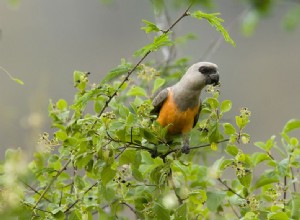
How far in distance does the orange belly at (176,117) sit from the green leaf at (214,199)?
1.66 feet

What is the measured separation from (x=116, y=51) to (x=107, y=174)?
174 inches

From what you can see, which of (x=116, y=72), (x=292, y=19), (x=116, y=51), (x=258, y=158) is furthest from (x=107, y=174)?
(x=116, y=51)

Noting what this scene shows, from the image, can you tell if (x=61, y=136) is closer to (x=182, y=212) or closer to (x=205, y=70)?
(x=182, y=212)

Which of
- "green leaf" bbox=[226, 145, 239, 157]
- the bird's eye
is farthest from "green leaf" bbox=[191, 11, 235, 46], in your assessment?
the bird's eye

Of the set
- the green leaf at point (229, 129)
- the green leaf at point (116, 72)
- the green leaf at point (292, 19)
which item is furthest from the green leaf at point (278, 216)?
the green leaf at point (292, 19)

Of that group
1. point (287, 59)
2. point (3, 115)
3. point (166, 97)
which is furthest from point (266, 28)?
point (3, 115)

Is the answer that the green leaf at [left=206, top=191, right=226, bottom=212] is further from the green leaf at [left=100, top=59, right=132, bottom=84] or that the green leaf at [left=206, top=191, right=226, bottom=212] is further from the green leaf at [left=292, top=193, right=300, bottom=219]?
the green leaf at [left=100, top=59, right=132, bottom=84]

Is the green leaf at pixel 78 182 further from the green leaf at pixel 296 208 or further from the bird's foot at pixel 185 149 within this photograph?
the green leaf at pixel 296 208

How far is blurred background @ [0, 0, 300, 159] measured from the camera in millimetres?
5918

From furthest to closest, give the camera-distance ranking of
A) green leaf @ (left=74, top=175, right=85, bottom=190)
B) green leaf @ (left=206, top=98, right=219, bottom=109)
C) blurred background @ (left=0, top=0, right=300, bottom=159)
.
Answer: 1. blurred background @ (left=0, top=0, right=300, bottom=159)
2. green leaf @ (left=74, top=175, right=85, bottom=190)
3. green leaf @ (left=206, top=98, right=219, bottom=109)

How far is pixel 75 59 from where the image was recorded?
20.7ft

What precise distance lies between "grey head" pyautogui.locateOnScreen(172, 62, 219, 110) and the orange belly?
28mm

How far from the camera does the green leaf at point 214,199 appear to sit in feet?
6.90

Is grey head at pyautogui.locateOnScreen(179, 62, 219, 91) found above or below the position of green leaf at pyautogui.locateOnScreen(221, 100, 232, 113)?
above
